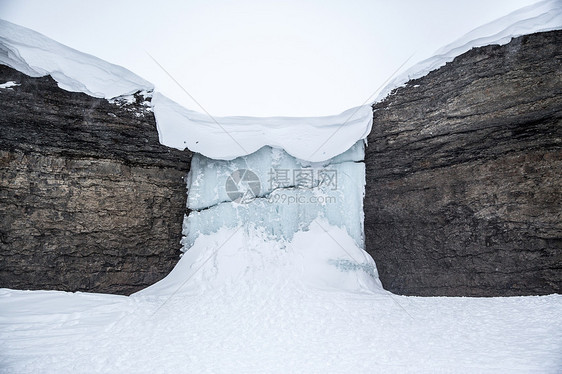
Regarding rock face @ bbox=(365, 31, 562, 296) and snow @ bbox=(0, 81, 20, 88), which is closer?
rock face @ bbox=(365, 31, 562, 296)

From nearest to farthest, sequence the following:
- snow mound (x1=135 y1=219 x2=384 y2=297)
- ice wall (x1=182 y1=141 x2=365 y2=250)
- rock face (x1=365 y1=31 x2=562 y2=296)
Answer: rock face (x1=365 y1=31 x2=562 y2=296)
snow mound (x1=135 y1=219 x2=384 y2=297)
ice wall (x1=182 y1=141 x2=365 y2=250)

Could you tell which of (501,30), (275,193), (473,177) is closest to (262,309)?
(275,193)

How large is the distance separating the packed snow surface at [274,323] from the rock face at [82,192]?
0.54 meters

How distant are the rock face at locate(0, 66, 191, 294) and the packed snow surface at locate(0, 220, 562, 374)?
54 centimetres

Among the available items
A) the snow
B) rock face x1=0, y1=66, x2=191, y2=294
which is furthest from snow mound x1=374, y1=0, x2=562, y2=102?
the snow

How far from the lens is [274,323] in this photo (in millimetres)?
4242

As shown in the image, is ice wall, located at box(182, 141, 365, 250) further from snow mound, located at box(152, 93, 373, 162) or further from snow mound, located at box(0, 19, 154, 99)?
snow mound, located at box(0, 19, 154, 99)

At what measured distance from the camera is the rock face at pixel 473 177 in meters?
4.76

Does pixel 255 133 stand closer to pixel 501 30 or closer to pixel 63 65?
pixel 63 65

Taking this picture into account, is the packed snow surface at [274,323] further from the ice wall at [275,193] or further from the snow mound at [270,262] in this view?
the ice wall at [275,193]

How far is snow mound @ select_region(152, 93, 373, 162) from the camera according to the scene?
19.5ft

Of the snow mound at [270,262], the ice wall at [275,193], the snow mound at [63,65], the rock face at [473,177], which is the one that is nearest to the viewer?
the rock face at [473,177]

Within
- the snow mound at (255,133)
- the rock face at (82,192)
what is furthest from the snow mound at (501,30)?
the rock face at (82,192)

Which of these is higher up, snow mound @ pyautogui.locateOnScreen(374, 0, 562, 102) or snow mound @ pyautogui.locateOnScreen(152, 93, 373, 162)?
snow mound @ pyautogui.locateOnScreen(374, 0, 562, 102)
